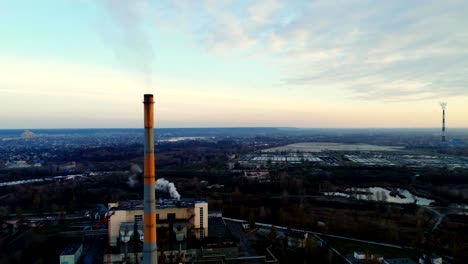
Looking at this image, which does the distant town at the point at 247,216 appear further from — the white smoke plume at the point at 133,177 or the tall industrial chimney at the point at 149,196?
the tall industrial chimney at the point at 149,196

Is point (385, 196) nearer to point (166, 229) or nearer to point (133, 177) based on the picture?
point (166, 229)

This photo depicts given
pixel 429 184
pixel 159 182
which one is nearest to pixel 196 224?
Result: pixel 159 182

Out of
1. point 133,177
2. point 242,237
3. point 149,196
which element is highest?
point 149,196

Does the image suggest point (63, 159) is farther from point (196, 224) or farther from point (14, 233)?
point (196, 224)

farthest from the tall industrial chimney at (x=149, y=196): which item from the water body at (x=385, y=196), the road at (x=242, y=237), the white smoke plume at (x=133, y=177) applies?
the white smoke plume at (x=133, y=177)

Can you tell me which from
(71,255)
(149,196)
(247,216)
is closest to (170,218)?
(71,255)
